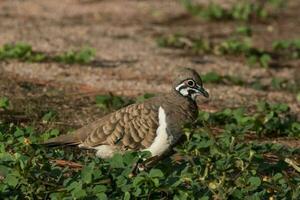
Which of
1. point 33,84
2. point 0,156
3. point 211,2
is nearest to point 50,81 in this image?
point 33,84

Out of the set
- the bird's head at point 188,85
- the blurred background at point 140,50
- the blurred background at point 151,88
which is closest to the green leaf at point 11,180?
the blurred background at point 151,88

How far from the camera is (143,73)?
10.2 m

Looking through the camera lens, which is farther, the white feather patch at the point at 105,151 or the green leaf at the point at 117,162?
the white feather patch at the point at 105,151

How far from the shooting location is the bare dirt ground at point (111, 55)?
897cm

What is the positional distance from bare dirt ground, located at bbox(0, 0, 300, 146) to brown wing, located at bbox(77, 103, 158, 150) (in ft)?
3.99

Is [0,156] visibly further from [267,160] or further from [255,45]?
[255,45]

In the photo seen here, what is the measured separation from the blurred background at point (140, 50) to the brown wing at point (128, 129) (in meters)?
1.37

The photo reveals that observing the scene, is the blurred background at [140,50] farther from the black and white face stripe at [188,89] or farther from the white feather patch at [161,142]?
the white feather patch at [161,142]

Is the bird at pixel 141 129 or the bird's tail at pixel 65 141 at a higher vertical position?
the bird at pixel 141 129

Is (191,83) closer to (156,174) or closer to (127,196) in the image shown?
(156,174)

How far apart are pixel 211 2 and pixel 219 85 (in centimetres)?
394

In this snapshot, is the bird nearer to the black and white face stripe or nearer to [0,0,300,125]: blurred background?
the black and white face stripe

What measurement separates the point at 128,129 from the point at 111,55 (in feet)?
14.1

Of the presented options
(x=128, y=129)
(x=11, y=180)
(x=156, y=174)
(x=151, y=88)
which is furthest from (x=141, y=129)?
(x=151, y=88)
